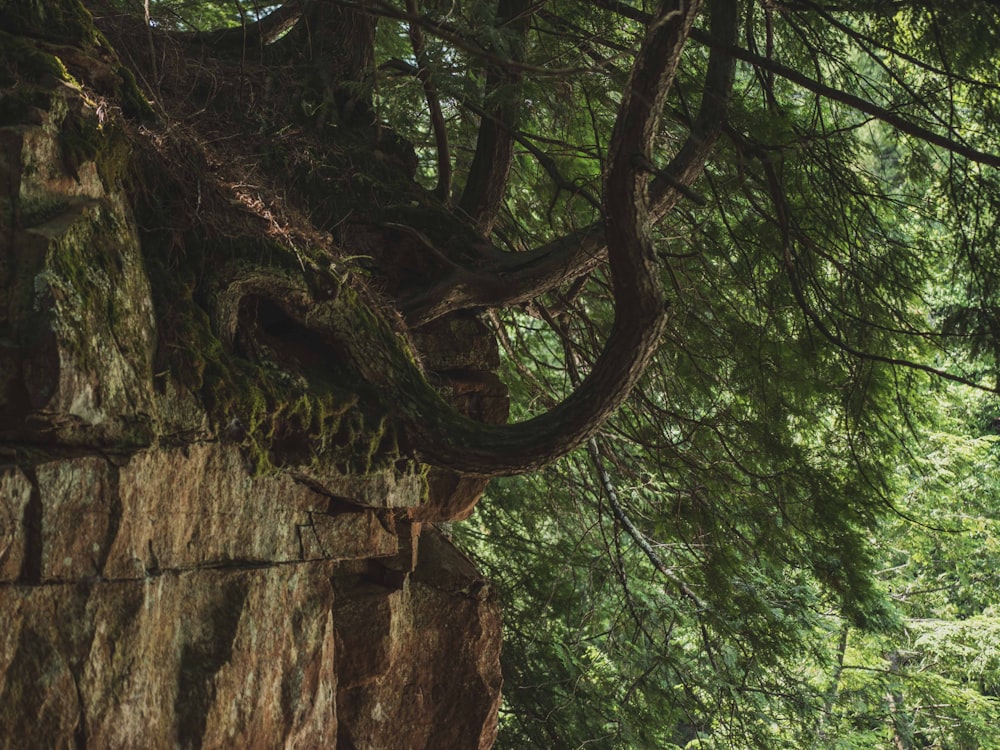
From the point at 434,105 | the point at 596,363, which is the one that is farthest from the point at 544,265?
the point at 434,105

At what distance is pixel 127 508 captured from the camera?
3.37 m

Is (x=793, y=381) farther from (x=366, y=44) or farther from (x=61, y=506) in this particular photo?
(x=61, y=506)

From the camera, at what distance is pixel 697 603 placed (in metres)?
6.70

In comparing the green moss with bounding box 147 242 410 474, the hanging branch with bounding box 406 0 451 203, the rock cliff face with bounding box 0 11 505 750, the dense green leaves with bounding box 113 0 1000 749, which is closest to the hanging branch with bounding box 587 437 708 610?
the dense green leaves with bounding box 113 0 1000 749

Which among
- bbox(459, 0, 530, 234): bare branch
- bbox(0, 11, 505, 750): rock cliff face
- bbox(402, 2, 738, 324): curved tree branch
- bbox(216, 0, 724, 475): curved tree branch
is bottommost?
bbox(0, 11, 505, 750): rock cliff face

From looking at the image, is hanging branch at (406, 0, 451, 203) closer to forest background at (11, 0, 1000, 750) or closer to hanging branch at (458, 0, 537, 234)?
forest background at (11, 0, 1000, 750)

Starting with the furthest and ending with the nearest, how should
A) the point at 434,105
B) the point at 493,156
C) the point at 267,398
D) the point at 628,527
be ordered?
the point at 628,527 → the point at 493,156 → the point at 434,105 → the point at 267,398

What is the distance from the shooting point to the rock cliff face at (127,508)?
3.06 metres

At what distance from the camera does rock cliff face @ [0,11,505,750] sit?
3.06 meters

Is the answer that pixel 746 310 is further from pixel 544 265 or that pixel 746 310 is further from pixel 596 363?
pixel 596 363

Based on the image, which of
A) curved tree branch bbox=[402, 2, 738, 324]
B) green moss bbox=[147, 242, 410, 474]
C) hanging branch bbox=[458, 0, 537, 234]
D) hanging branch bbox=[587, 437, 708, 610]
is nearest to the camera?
green moss bbox=[147, 242, 410, 474]

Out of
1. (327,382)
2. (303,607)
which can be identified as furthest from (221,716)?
(327,382)

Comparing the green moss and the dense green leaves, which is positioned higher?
the dense green leaves

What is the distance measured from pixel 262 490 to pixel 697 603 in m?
3.61
